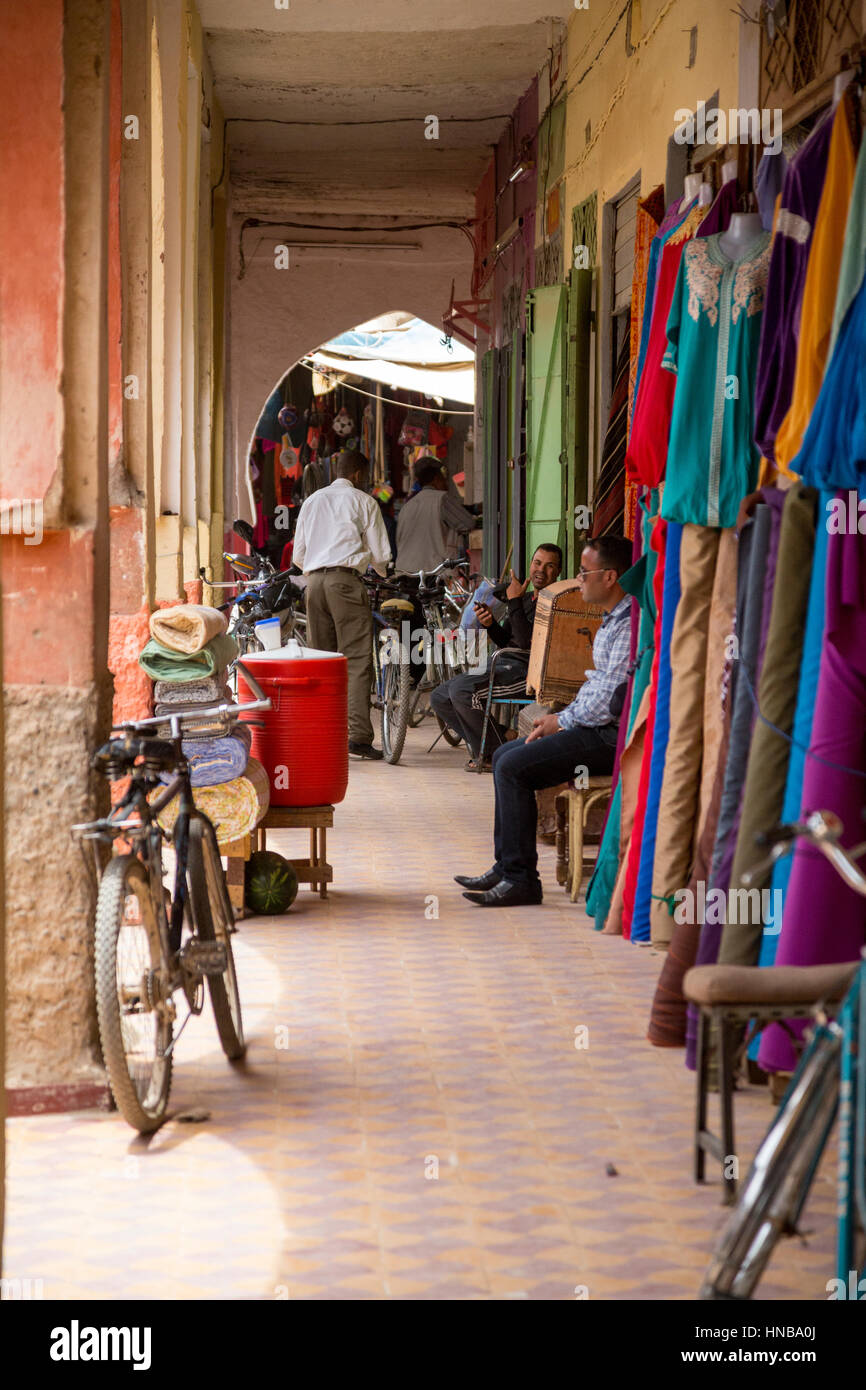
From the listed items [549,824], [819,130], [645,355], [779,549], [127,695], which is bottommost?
[549,824]

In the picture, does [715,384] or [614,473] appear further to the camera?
[614,473]

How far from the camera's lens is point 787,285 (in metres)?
4.30

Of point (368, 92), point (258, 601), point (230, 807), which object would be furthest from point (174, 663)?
point (368, 92)

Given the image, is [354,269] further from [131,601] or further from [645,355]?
[645,355]

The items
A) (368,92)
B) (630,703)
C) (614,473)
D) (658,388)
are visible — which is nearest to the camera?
(658,388)

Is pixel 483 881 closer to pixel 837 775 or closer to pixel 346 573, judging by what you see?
pixel 837 775

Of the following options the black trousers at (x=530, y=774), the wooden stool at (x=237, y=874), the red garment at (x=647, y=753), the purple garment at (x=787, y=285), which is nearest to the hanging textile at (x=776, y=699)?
the purple garment at (x=787, y=285)

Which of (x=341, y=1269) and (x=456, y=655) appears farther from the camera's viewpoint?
(x=456, y=655)

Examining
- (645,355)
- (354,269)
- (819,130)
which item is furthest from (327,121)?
(819,130)

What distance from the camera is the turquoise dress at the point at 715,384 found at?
15.3 ft

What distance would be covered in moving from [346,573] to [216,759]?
5.21 m

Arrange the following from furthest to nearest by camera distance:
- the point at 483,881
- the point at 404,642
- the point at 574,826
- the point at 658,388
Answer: the point at 404,642 → the point at 483,881 → the point at 574,826 → the point at 658,388

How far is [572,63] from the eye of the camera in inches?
392

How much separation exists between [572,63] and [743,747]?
702 cm
